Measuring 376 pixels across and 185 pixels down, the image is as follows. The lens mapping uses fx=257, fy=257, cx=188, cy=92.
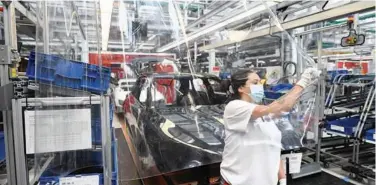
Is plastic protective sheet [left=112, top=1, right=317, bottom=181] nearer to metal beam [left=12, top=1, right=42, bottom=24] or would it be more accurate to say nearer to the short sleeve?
the short sleeve

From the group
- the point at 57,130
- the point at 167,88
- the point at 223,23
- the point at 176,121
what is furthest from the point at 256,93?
the point at 223,23

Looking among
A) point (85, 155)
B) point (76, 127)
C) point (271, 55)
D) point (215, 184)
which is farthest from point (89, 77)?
point (271, 55)

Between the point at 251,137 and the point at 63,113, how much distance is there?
1202mm

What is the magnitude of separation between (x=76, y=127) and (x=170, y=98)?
1.98 meters

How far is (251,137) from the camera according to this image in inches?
60.5

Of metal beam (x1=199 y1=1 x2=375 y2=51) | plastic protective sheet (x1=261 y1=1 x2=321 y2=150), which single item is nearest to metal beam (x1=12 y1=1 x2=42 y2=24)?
Result: plastic protective sheet (x1=261 y1=1 x2=321 y2=150)

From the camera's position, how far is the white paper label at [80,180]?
171 cm

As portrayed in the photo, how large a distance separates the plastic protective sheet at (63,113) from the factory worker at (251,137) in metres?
0.86

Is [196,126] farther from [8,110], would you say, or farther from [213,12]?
[213,12]

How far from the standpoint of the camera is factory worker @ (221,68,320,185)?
4.97 ft

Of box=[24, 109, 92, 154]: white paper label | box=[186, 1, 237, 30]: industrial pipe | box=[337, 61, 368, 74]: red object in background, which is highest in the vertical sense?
box=[186, 1, 237, 30]: industrial pipe

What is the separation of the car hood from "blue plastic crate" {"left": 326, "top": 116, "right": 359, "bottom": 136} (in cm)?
151

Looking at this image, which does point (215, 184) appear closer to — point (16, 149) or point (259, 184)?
point (259, 184)

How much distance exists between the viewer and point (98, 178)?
1.78 metres
